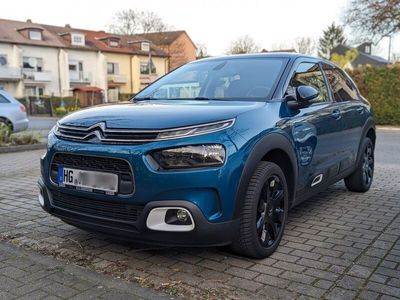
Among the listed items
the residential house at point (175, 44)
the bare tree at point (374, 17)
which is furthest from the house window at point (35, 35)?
the bare tree at point (374, 17)

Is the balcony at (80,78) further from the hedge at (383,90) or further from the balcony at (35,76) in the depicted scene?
the hedge at (383,90)

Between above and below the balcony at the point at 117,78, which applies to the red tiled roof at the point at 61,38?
above

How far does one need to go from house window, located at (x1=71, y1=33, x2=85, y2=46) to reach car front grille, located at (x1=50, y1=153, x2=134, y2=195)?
4879cm

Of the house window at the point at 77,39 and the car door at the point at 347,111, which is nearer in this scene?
the car door at the point at 347,111

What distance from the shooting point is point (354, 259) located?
3.56 metres

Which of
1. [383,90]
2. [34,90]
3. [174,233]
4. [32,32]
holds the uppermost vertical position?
[32,32]

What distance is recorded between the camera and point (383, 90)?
1920cm

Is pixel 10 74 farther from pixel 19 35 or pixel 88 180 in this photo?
pixel 88 180

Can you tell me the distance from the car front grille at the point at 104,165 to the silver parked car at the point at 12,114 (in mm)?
9424

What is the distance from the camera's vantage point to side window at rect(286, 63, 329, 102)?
4198 mm

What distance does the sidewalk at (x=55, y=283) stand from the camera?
2.92m

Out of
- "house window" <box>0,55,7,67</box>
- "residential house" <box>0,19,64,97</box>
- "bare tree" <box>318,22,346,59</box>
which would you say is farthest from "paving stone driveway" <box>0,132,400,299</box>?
"bare tree" <box>318,22,346,59</box>

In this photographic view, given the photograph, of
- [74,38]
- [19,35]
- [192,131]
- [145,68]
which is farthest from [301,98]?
[145,68]

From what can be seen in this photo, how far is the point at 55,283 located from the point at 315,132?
2.66 m
